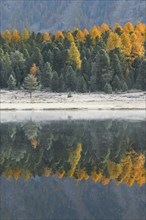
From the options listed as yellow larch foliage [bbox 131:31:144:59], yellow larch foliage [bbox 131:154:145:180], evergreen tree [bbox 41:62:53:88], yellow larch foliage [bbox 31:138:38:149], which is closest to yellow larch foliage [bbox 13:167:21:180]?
yellow larch foliage [bbox 131:154:145:180]

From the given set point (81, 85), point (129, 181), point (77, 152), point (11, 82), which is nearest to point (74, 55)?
point (81, 85)

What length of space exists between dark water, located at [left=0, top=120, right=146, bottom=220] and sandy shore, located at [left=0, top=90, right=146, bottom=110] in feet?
124

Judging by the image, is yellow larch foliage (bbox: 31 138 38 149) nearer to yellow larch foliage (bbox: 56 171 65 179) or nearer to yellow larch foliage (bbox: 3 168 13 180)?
yellow larch foliage (bbox: 3 168 13 180)

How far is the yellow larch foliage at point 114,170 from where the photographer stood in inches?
1036

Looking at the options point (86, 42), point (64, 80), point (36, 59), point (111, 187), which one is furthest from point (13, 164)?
point (86, 42)

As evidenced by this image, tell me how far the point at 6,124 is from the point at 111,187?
103 feet

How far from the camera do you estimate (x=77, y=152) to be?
109 feet

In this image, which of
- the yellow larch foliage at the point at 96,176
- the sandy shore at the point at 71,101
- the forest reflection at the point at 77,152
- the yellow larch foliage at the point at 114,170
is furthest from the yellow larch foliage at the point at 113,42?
the yellow larch foliage at the point at 96,176

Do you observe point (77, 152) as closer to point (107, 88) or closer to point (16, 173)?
point (16, 173)

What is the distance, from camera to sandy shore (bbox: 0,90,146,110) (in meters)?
82.3

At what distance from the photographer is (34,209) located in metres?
20.4

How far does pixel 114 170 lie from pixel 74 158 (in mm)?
4215

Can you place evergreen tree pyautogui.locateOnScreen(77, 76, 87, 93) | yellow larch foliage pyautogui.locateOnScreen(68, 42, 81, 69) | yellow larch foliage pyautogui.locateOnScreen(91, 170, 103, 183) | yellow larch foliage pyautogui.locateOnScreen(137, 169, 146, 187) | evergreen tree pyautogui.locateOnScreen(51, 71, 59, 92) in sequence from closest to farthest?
yellow larch foliage pyautogui.locateOnScreen(137, 169, 146, 187)
yellow larch foliage pyautogui.locateOnScreen(91, 170, 103, 183)
evergreen tree pyautogui.locateOnScreen(77, 76, 87, 93)
evergreen tree pyautogui.locateOnScreen(51, 71, 59, 92)
yellow larch foliage pyautogui.locateOnScreen(68, 42, 81, 69)

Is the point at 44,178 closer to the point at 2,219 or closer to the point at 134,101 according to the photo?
the point at 2,219
